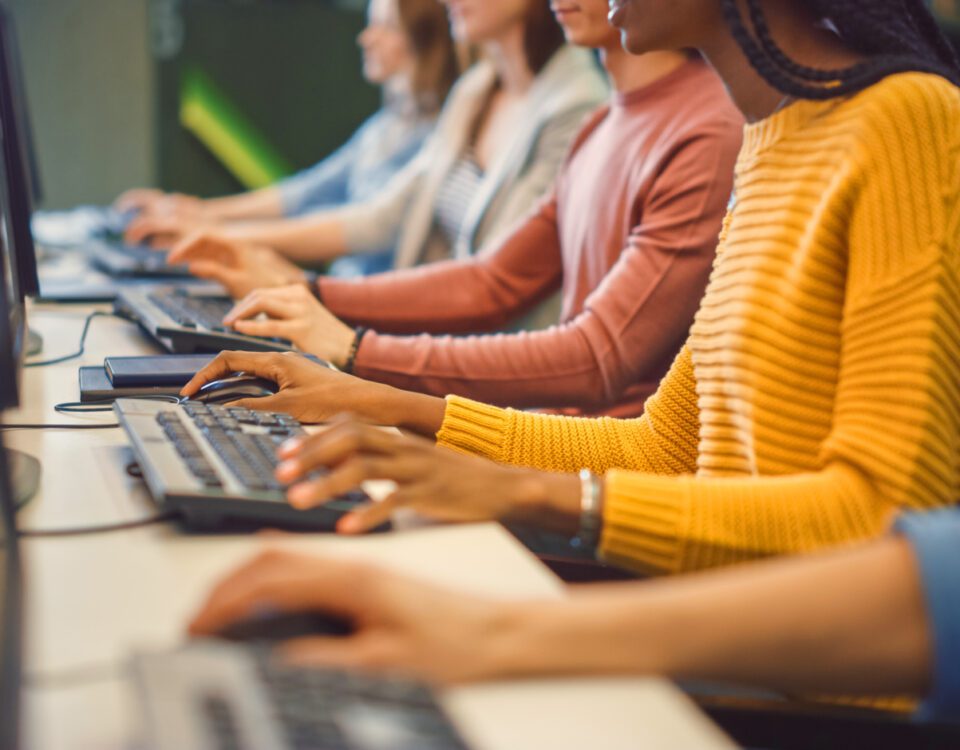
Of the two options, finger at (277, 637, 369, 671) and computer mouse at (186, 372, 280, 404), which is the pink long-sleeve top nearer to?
computer mouse at (186, 372, 280, 404)

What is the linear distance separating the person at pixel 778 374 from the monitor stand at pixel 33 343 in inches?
16.0

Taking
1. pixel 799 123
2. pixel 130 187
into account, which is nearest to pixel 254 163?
pixel 130 187

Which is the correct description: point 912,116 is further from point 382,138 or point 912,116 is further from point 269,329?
point 382,138

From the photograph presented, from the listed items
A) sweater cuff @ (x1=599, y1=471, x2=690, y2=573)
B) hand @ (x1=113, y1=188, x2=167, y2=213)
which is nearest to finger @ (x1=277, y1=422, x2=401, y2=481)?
sweater cuff @ (x1=599, y1=471, x2=690, y2=573)

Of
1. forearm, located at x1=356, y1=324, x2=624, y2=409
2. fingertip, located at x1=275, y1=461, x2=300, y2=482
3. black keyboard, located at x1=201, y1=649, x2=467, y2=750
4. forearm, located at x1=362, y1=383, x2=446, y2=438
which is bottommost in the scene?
forearm, located at x1=356, y1=324, x2=624, y2=409

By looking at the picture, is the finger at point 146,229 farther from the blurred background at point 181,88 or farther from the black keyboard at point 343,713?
the black keyboard at point 343,713

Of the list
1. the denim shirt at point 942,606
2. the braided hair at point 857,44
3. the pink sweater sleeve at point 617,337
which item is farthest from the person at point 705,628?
the pink sweater sleeve at point 617,337

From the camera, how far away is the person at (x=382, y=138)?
9.58ft

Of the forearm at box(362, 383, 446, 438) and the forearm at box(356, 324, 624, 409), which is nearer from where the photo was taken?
the forearm at box(362, 383, 446, 438)

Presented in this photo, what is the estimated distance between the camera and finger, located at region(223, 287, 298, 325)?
4.59 ft

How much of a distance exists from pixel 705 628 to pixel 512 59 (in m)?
1.72

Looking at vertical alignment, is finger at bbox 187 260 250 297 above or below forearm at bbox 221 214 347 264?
above

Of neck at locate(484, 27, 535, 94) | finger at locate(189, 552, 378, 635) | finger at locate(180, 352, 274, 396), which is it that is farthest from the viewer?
neck at locate(484, 27, 535, 94)

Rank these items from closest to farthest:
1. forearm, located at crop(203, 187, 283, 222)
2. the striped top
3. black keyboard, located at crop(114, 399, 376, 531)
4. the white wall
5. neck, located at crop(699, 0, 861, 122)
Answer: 1. black keyboard, located at crop(114, 399, 376, 531)
2. neck, located at crop(699, 0, 861, 122)
3. the striped top
4. forearm, located at crop(203, 187, 283, 222)
5. the white wall
